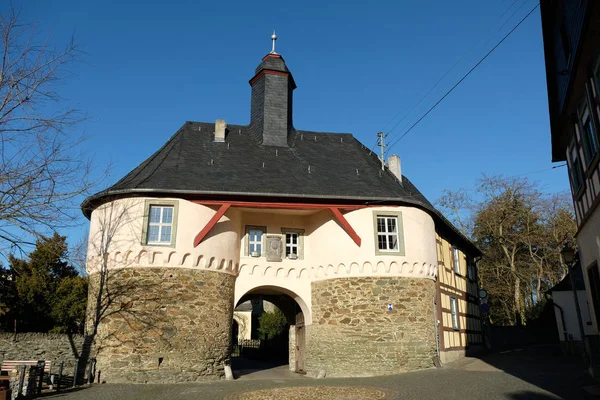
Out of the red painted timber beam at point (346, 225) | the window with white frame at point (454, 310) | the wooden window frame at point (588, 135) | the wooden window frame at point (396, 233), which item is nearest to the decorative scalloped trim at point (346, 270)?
the wooden window frame at point (396, 233)

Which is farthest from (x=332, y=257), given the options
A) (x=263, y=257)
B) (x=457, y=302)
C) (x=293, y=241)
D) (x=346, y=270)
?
(x=457, y=302)

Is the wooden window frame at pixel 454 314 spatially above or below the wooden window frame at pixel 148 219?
below

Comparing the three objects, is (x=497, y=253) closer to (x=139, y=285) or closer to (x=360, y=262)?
(x=360, y=262)

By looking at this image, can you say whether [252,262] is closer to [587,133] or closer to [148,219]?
[148,219]

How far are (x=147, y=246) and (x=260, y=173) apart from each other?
13.9 ft

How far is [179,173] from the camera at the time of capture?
1497cm

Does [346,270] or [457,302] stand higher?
[346,270]

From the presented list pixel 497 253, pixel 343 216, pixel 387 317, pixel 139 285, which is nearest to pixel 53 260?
pixel 139 285

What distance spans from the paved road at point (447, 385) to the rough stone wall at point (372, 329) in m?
0.71

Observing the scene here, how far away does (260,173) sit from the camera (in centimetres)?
1584

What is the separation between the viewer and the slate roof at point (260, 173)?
14.4m

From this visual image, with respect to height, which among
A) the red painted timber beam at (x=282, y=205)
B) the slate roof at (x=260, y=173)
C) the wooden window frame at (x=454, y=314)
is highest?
the slate roof at (x=260, y=173)

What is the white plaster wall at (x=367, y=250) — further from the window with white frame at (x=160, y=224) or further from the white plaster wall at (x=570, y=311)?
the white plaster wall at (x=570, y=311)

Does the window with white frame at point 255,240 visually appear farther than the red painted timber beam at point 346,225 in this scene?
Yes
